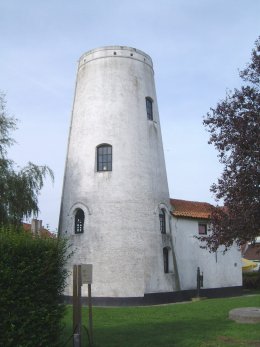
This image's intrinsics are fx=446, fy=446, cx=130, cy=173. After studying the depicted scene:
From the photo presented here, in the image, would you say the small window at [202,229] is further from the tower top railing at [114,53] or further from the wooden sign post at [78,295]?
the wooden sign post at [78,295]

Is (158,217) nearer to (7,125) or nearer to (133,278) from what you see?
(133,278)

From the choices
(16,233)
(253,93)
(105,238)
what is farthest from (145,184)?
(16,233)

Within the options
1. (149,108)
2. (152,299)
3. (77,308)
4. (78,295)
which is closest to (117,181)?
(149,108)

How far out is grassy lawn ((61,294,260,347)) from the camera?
426 inches

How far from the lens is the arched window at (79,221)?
76.0 ft

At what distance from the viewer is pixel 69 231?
76.7ft

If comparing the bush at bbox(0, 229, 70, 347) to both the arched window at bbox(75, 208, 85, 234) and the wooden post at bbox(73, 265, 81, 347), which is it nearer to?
the wooden post at bbox(73, 265, 81, 347)

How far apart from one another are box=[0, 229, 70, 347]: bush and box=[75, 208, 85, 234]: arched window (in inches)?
554

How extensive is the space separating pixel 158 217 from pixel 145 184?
1.92 metres

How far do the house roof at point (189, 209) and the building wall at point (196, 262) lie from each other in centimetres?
32

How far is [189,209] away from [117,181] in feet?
21.0

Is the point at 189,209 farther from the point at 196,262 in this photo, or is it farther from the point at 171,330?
the point at 171,330

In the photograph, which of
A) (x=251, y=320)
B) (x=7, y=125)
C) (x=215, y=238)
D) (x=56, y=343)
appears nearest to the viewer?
(x=56, y=343)

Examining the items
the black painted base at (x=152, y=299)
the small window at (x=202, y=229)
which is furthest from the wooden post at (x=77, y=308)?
the small window at (x=202, y=229)
